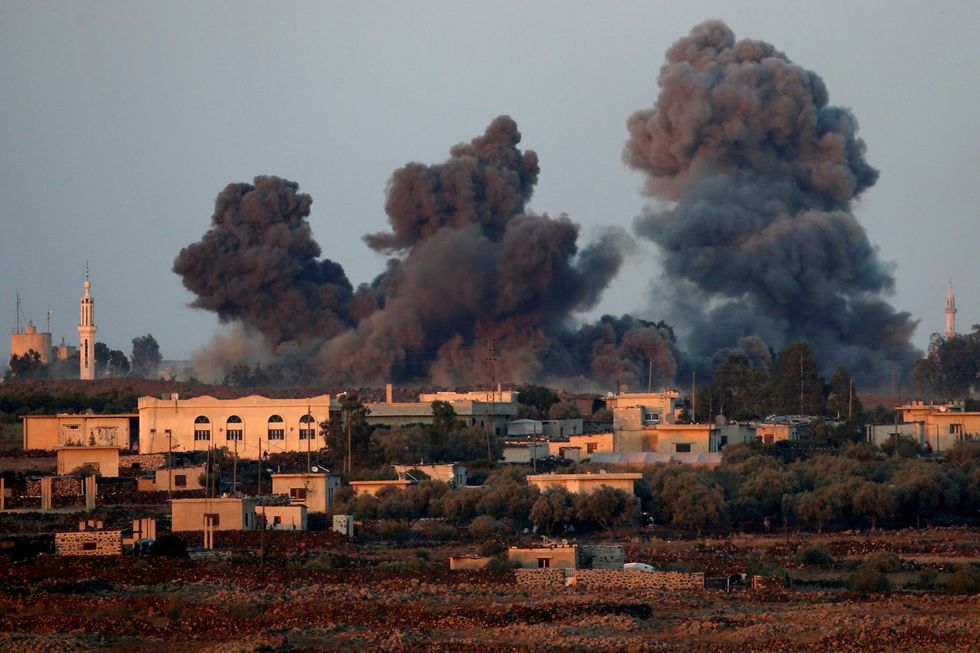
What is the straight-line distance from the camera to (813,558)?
137ft

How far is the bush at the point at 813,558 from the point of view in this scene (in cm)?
4162

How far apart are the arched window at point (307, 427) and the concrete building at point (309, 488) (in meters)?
11.5

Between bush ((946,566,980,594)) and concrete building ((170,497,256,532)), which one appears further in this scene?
concrete building ((170,497,256,532))

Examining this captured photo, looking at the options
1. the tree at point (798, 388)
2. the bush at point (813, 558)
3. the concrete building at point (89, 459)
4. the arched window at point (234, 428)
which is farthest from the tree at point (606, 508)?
the tree at point (798, 388)

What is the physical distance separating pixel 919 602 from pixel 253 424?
1446 inches

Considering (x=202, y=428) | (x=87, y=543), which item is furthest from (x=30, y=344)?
(x=87, y=543)

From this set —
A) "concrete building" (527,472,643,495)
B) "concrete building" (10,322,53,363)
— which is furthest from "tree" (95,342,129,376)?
"concrete building" (527,472,643,495)

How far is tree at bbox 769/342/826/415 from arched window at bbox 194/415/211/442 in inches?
902

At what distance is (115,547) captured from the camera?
40.6 meters

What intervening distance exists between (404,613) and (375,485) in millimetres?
22244

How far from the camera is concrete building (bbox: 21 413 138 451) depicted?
2584 inches

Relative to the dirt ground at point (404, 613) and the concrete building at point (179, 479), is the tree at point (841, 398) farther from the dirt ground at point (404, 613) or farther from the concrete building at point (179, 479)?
the dirt ground at point (404, 613)

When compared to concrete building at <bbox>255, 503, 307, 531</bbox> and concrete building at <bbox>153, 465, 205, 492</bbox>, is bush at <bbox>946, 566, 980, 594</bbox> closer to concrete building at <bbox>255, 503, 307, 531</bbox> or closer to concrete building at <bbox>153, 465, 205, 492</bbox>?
concrete building at <bbox>255, 503, 307, 531</bbox>

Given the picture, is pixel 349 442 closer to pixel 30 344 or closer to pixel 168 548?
pixel 168 548
